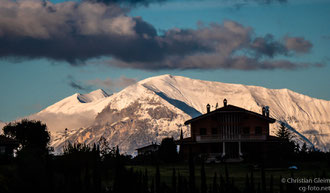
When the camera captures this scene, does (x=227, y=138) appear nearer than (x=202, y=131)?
Yes

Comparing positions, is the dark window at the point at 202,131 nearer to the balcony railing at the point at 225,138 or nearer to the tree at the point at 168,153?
the balcony railing at the point at 225,138

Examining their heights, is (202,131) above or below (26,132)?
below

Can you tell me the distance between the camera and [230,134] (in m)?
79.2

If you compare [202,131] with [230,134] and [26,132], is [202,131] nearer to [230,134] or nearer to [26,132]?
[230,134]

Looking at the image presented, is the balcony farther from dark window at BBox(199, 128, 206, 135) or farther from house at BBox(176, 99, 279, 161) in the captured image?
dark window at BBox(199, 128, 206, 135)

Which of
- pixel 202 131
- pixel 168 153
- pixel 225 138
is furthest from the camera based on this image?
pixel 202 131

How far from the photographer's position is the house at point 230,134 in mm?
78562

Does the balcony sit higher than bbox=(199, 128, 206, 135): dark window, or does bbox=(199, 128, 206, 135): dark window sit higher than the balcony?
bbox=(199, 128, 206, 135): dark window

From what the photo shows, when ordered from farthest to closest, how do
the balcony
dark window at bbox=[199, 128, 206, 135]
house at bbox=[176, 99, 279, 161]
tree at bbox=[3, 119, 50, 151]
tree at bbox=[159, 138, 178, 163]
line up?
tree at bbox=[3, 119, 50, 151] < dark window at bbox=[199, 128, 206, 135] < house at bbox=[176, 99, 279, 161] < the balcony < tree at bbox=[159, 138, 178, 163]

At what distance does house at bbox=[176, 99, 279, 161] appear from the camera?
258 feet

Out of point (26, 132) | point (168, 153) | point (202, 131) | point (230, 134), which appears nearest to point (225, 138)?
point (230, 134)

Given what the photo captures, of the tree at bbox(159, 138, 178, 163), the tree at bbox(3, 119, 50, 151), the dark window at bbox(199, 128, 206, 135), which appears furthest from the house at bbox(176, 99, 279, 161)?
the tree at bbox(3, 119, 50, 151)

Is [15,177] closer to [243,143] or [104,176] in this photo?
[104,176]

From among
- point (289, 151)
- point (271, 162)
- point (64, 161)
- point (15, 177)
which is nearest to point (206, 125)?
point (289, 151)
